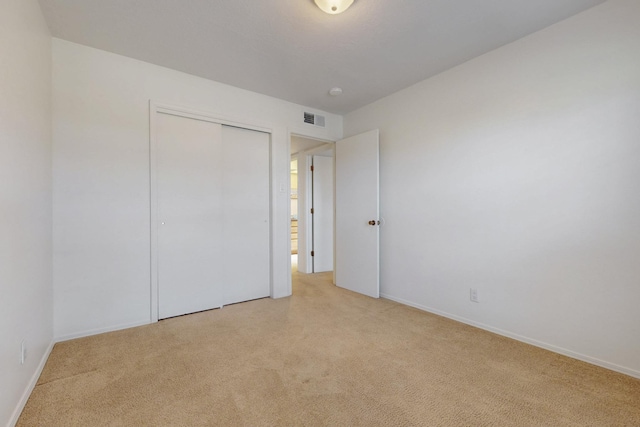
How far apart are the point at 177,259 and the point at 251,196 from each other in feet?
3.57

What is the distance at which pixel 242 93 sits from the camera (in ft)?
10.5

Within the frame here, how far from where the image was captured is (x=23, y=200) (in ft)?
5.19

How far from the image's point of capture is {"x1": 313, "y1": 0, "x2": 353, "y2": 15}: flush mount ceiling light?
1767 mm

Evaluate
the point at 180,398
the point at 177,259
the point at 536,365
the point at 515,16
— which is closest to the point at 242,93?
the point at 177,259

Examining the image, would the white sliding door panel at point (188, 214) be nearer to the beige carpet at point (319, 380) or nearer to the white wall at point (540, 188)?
the beige carpet at point (319, 380)

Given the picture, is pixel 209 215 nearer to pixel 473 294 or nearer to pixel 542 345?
pixel 473 294

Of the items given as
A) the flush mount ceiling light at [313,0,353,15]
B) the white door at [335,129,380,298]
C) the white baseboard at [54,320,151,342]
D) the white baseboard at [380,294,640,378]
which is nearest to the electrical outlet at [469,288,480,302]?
the white baseboard at [380,294,640,378]

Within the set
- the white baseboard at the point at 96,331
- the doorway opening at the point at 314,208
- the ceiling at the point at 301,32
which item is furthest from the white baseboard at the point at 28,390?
the doorway opening at the point at 314,208

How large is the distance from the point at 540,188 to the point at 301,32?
2.24 m

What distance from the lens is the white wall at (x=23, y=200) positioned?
1.33 metres

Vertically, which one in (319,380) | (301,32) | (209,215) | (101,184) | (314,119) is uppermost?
(301,32)

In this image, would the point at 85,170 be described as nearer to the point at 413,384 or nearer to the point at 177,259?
the point at 177,259

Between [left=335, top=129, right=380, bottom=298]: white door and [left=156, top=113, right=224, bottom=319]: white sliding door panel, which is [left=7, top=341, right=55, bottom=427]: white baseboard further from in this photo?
[left=335, top=129, right=380, bottom=298]: white door

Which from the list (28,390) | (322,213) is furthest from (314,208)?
(28,390)
